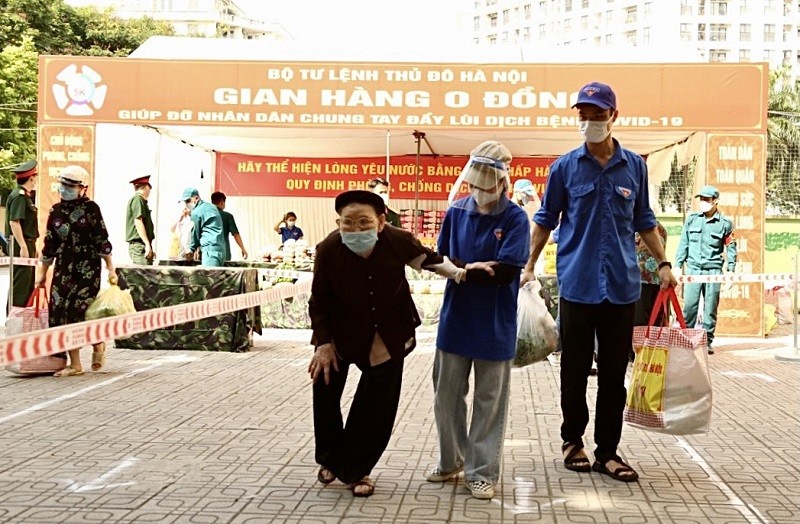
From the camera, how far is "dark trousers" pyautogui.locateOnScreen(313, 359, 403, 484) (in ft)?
15.3

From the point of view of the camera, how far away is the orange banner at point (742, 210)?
1373 cm

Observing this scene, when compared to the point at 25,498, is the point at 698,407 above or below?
above

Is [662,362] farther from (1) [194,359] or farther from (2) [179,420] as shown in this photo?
(1) [194,359]

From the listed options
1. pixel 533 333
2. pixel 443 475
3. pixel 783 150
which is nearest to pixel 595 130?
pixel 533 333

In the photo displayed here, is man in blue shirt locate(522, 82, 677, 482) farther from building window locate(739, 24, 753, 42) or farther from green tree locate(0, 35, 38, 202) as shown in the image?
building window locate(739, 24, 753, 42)

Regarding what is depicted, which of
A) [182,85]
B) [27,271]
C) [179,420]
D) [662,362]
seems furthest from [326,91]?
[662,362]

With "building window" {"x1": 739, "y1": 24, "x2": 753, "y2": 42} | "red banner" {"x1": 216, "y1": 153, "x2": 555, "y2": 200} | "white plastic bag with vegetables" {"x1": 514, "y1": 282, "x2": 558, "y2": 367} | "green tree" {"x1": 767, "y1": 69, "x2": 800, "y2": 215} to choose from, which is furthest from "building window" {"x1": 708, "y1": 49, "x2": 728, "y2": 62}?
"white plastic bag with vegetables" {"x1": 514, "y1": 282, "x2": 558, "y2": 367}

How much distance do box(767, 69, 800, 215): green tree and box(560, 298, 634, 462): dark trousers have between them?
37.3 m

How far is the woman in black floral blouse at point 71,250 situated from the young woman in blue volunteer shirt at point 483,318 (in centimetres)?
472

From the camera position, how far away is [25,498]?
4551 mm

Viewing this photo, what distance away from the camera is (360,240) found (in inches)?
179

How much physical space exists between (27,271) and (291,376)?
3.48 meters

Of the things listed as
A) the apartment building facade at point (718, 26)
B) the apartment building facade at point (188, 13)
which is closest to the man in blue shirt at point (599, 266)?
the apartment building facade at point (718, 26)

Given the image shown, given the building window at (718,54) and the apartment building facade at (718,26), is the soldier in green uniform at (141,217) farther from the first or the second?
the building window at (718,54)
